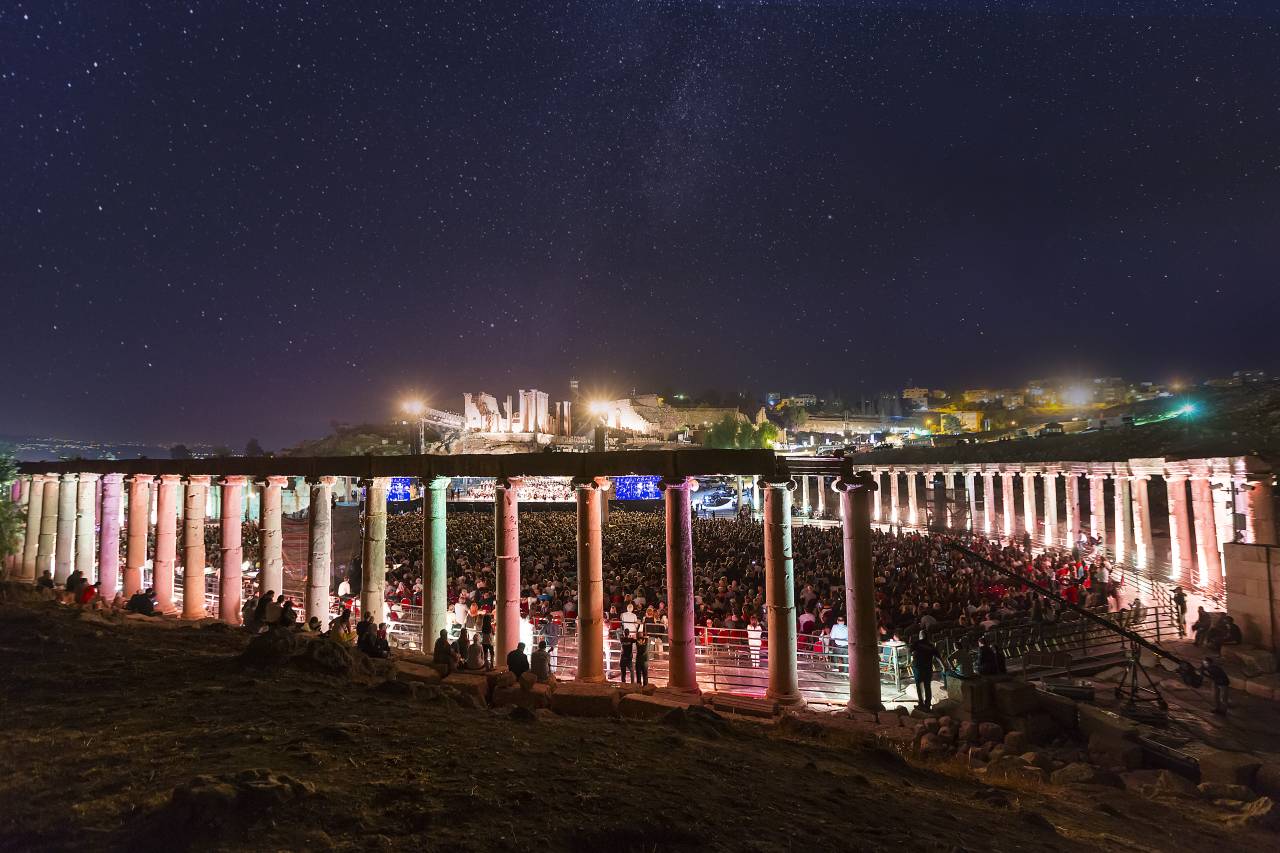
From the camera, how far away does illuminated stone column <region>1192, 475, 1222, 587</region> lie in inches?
886

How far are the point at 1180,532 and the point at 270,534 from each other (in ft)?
111

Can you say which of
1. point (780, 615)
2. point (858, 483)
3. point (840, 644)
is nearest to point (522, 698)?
point (780, 615)

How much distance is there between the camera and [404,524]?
126ft

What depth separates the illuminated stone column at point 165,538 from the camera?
763 inches

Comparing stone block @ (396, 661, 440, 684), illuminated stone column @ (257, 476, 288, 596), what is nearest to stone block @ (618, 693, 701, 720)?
stone block @ (396, 661, 440, 684)

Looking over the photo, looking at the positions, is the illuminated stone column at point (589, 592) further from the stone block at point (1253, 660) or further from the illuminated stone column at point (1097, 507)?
the illuminated stone column at point (1097, 507)

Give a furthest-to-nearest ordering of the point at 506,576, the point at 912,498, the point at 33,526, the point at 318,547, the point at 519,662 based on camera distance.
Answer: the point at 912,498
the point at 33,526
the point at 318,547
the point at 506,576
the point at 519,662

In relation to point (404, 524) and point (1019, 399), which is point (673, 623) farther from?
point (1019, 399)

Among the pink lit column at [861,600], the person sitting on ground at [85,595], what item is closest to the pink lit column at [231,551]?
the person sitting on ground at [85,595]

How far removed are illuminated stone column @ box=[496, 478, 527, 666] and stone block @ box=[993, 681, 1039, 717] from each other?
30.6ft

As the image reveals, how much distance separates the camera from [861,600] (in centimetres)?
1166

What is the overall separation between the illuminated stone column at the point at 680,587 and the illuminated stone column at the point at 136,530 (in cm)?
1812

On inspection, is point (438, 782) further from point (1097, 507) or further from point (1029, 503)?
point (1029, 503)

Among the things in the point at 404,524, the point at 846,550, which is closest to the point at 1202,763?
the point at 846,550
